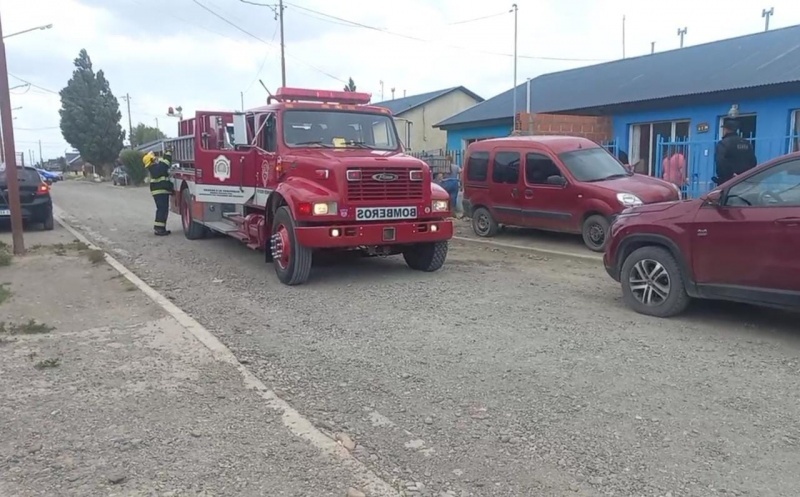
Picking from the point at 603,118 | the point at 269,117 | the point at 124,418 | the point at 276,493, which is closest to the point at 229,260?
the point at 269,117

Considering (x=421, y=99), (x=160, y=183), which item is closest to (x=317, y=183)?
(x=160, y=183)

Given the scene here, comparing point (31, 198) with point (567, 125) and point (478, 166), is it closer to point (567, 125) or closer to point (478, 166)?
point (478, 166)

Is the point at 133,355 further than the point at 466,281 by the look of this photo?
No

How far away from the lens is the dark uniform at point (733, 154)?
30.9ft

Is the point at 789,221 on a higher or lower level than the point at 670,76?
lower

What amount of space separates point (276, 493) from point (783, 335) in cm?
482

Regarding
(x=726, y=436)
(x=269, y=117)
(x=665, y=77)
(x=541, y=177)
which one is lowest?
(x=726, y=436)

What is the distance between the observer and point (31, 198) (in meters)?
14.2

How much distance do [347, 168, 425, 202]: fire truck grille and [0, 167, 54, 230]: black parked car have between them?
9456 millimetres

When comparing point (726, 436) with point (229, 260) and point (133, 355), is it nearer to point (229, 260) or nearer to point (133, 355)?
point (133, 355)

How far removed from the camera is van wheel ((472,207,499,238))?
506 inches

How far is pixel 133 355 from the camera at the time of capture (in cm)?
546

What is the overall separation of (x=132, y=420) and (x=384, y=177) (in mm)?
4814

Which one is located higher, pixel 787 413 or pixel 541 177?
pixel 541 177
